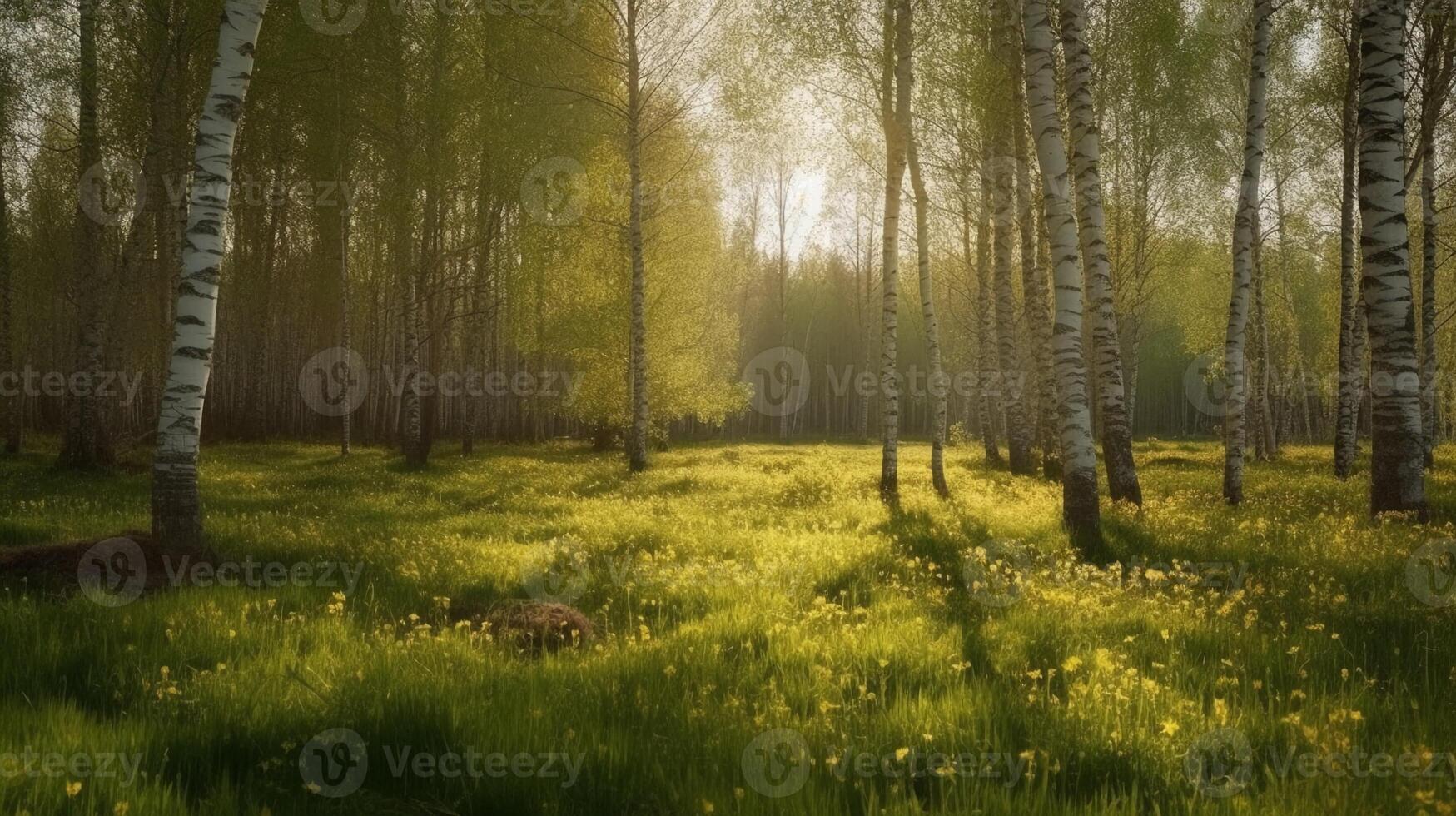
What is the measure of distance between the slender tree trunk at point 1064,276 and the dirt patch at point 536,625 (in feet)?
21.5

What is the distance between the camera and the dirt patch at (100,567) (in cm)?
629

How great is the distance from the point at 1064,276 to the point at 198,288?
30.2 ft

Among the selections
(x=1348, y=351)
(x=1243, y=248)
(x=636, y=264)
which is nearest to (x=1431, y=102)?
(x=1348, y=351)

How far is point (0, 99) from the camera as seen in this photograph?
17281 millimetres

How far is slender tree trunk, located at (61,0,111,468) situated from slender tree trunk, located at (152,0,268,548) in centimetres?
1053

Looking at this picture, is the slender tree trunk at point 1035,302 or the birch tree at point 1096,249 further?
the slender tree trunk at point 1035,302

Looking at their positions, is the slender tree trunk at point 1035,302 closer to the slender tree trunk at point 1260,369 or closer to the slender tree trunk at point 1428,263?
the slender tree trunk at point 1428,263

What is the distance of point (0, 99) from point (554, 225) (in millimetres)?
12446

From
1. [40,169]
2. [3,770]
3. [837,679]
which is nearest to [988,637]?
[837,679]

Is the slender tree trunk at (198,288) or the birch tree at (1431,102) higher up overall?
the birch tree at (1431,102)

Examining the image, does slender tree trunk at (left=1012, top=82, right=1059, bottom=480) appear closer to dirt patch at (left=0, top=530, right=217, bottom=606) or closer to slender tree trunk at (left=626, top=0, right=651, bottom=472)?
slender tree trunk at (left=626, top=0, right=651, bottom=472)

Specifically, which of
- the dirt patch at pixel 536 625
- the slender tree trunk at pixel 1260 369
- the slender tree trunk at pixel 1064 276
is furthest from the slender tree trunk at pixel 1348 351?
the dirt patch at pixel 536 625

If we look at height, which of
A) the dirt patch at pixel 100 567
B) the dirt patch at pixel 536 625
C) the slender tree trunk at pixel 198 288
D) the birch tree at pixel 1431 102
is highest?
the birch tree at pixel 1431 102

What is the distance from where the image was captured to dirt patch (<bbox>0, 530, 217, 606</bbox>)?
20.6 feet
